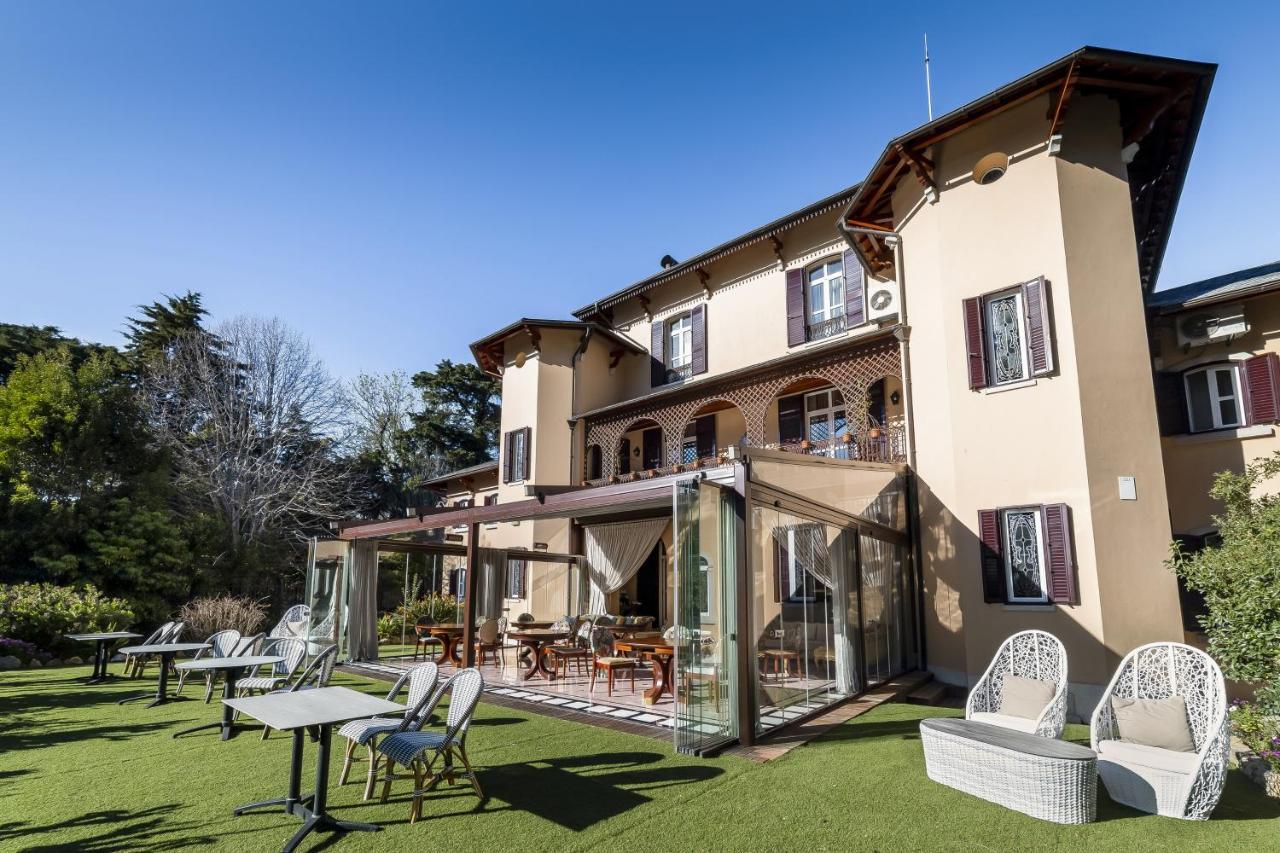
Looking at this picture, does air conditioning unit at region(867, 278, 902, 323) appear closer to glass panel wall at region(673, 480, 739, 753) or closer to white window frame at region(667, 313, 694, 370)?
white window frame at region(667, 313, 694, 370)

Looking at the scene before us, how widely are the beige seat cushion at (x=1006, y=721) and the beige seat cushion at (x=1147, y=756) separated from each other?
0.65m

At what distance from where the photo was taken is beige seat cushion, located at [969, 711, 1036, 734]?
579cm

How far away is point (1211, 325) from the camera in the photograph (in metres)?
9.35

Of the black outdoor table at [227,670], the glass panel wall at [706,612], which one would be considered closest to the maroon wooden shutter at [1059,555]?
the glass panel wall at [706,612]

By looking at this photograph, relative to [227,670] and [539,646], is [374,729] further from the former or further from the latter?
[539,646]

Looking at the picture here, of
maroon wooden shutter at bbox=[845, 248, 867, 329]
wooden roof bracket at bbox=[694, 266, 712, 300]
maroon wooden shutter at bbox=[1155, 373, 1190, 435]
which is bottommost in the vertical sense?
maroon wooden shutter at bbox=[1155, 373, 1190, 435]

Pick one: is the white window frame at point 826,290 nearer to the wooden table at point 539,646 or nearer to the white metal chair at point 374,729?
the wooden table at point 539,646

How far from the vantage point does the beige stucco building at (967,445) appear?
7.18 metres

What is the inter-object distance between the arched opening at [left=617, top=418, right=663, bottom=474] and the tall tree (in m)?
14.0

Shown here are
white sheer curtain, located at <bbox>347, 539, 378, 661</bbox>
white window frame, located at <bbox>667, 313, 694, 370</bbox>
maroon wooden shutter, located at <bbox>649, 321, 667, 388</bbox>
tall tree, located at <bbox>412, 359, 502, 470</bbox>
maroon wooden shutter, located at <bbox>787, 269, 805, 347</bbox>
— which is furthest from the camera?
tall tree, located at <bbox>412, 359, 502, 470</bbox>

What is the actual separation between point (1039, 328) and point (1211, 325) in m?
2.65

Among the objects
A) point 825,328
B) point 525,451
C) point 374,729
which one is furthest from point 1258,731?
point 525,451

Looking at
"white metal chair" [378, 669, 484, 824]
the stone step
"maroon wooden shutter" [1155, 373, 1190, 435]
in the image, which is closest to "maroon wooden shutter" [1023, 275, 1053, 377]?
"maroon wooden shutter" [1155, 373, 1190, 435]

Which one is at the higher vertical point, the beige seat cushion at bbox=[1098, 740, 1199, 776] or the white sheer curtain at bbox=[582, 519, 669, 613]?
the white sheer curtain at bbox=[582, 519, 669, 613]
